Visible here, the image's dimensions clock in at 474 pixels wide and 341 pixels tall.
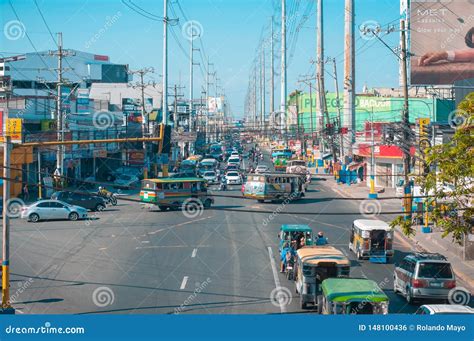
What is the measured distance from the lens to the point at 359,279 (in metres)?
17.0

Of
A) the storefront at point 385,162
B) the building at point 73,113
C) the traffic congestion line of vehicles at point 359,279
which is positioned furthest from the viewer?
the storefront at point 385,162

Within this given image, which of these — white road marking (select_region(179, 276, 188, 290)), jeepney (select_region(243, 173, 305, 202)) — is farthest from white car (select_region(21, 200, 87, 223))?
white road marking (select_region(179, 276, 188, 290))

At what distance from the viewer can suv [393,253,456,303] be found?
19.4 meters

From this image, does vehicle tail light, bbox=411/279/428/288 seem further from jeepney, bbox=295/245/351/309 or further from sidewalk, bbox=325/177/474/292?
sidewalk, bbox=325/177/474/292

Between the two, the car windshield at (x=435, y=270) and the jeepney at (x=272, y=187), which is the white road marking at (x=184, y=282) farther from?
the jeepney at (x=272, y=187)

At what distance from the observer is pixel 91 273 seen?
922 inches

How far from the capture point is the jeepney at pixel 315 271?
61.1 feet

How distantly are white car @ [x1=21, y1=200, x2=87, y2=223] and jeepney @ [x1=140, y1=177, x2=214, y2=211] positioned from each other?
4539 mm

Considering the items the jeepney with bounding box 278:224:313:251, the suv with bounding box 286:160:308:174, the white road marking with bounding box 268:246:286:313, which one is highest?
the suv with bounding box 286:160:308:174

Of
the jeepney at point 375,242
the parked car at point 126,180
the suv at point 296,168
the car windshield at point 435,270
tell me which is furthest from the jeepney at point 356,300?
the suv at point 296,168

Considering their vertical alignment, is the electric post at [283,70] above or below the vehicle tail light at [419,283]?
above

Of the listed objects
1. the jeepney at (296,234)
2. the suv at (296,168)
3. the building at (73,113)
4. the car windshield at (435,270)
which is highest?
the building at (73,113)

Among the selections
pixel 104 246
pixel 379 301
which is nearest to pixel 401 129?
pixel 104 246

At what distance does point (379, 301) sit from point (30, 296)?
9705mm
